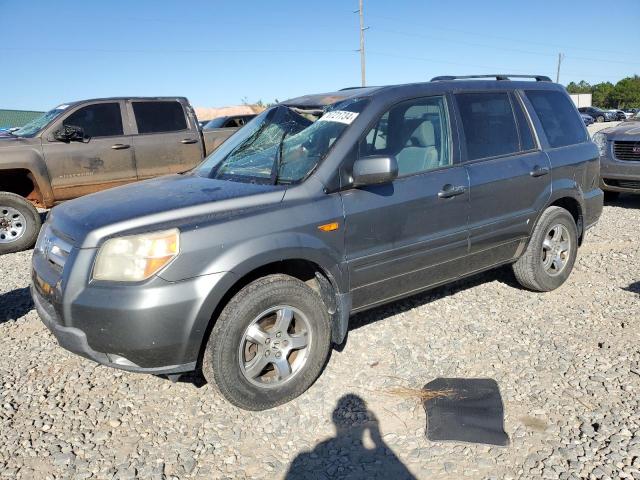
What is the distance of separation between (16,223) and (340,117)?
5619 millimetres

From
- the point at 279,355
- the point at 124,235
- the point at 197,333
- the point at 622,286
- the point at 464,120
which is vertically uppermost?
the point at 464,120

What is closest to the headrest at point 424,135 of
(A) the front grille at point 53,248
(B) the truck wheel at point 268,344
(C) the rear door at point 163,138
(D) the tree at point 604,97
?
(B) the truck wheel at point 268,344

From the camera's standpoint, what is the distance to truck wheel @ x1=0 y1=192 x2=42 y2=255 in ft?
22.8

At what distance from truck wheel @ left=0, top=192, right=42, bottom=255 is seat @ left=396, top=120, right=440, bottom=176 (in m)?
5.61

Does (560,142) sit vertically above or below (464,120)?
below

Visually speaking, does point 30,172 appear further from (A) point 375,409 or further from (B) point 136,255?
(A) point 375,409

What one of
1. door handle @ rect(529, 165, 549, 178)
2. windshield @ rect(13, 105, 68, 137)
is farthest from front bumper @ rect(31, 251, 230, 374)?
windshield @ rect(13, 105, 68, 137)

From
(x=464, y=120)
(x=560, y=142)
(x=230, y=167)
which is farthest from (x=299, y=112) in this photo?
(x=560, y=142)

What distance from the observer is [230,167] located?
149 inches

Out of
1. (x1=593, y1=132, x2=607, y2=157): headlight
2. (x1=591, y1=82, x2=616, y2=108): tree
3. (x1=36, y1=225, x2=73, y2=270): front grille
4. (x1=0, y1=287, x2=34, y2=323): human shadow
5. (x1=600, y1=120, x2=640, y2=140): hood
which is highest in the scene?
(x1=36, y1=225, x2=73, y2=270): front grille

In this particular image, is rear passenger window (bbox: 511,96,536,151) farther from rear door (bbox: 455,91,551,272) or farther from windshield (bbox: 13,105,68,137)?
windshield (bbox: 13,105,68,137)

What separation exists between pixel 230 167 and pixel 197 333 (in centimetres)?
146

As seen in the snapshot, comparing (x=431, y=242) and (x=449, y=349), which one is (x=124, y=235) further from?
(x=449, y=349)

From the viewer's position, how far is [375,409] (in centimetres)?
312
